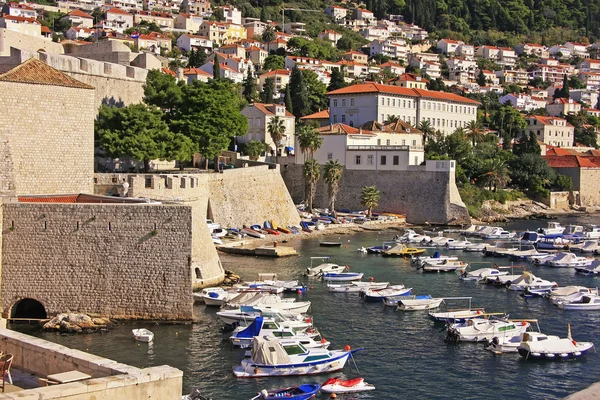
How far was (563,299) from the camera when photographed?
30969 millimetres

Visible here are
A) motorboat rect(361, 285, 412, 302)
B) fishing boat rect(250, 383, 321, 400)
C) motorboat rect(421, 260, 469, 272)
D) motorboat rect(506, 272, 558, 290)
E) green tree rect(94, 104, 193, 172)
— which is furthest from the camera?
green tree rect(94, 104, 193, 172)

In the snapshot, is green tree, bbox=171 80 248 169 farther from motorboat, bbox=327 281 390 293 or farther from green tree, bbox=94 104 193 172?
motorboat, bbox=327 281 390 293

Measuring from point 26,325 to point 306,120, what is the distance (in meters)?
51.0

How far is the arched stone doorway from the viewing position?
23.4 metres

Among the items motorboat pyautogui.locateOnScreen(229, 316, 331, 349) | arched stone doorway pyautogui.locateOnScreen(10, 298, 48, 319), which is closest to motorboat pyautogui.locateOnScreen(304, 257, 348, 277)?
motorboat pyautogui.locateOnScreen(229, 316, 331, 349)

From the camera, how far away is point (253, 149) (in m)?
59.5

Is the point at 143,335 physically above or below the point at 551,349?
above

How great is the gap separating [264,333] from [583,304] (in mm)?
14145

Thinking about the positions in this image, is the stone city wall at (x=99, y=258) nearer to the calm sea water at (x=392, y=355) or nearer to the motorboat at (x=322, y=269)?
the calm sea water at (x=392, y=355)

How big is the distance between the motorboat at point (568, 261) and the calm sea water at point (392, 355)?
1018 cm

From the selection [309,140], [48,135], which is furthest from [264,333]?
[309,140]

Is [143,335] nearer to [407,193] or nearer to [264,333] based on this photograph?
[264,333]

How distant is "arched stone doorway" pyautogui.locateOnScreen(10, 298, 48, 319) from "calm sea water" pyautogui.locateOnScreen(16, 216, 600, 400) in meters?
1.60

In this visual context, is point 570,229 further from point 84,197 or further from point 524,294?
point 84,197
